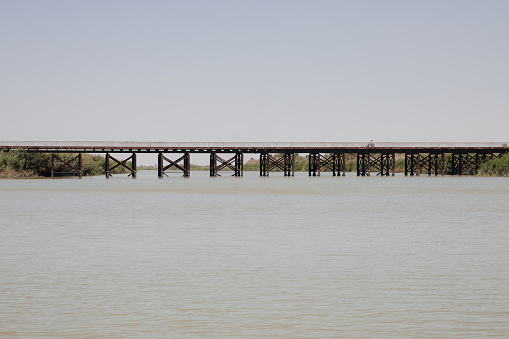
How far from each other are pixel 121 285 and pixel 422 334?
6.62 m

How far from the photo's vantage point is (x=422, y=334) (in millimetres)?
9500

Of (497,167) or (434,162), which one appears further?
(434,162)

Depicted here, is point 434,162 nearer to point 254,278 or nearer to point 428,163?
point 428,163

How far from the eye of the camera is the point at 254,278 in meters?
14.2

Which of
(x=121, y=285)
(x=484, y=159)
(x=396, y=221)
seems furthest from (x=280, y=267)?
(x=484, y=159)

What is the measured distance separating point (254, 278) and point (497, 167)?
99.4 metres

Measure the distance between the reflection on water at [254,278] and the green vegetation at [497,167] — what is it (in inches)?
3159

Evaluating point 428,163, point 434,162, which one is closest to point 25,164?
point 428,163

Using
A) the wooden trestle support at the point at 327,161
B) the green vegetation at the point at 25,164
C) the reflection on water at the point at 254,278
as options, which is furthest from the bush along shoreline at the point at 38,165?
the reflection on water at the point at 254,278

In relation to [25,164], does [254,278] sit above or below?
below

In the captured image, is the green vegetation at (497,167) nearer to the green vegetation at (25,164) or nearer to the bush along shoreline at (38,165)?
the bush along shoreline at (38,165)

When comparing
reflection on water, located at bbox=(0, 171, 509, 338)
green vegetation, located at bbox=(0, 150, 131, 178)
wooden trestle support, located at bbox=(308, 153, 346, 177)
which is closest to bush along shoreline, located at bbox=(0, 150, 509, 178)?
green vegetation, located at bbox=(0, 150, 131, 178)

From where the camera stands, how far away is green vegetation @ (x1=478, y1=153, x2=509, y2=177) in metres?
102

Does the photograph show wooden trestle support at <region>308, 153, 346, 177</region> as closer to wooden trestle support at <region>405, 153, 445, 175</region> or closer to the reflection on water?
wooden trestle support at <region>405, 153, 445, 175</region>
